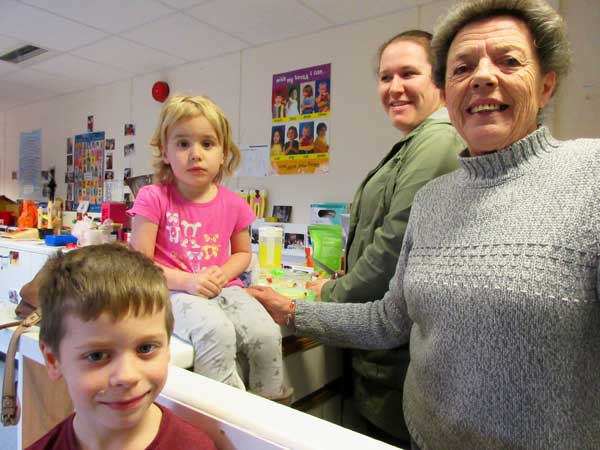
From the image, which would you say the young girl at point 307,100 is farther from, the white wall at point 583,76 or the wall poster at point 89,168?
the wall poster at point 89,168

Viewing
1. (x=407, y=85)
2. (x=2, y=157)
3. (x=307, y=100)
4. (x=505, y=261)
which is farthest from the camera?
(x=2, y=157)

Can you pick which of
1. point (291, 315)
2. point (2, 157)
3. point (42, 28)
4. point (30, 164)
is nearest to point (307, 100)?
point (42, 28)

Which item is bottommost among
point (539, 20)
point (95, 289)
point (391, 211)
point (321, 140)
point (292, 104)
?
point (95, 289)

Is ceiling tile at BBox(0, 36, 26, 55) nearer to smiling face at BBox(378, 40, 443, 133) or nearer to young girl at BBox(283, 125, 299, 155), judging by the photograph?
young girl at BBox(283, 125, 299, 155)

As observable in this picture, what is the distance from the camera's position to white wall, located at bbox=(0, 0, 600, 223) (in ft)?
6.33

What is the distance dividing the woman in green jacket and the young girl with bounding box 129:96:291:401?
0.25 metres

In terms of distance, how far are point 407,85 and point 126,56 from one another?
108 inches

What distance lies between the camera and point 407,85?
117 cm

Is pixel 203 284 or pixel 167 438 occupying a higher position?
pixel 203 284

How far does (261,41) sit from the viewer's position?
9.39 feet

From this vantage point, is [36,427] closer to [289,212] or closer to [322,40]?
[289,212]

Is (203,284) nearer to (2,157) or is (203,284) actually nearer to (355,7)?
(355,7)

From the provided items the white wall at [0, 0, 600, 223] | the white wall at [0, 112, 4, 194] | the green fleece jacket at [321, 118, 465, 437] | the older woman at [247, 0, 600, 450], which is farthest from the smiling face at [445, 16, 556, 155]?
the white wall at [0, 112, 4, 194]

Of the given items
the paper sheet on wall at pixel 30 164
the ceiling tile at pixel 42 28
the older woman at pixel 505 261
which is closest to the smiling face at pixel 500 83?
the older woman at pixel 505 261
